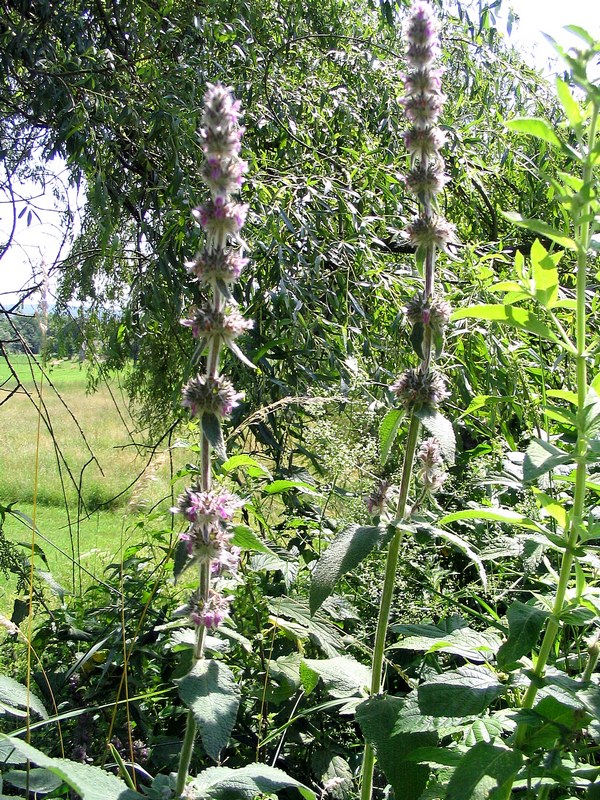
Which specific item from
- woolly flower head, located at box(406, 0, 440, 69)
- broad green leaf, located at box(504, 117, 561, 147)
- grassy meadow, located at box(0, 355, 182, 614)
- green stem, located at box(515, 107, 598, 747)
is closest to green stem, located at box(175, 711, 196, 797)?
green stem, located at box(515, 107, 598, 747)

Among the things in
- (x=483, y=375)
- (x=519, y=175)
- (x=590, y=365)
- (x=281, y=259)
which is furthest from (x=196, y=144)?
(x=519, y=175)

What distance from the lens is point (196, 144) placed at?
2160mm

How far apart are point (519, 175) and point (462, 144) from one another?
0.60 metres

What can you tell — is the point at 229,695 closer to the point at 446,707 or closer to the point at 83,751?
the point at 446,707

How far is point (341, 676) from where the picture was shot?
109 centimetres

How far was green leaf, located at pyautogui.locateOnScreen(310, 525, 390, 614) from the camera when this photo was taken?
95cm

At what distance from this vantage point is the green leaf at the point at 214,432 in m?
0.82

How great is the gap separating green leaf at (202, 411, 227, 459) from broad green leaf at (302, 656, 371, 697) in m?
0.44

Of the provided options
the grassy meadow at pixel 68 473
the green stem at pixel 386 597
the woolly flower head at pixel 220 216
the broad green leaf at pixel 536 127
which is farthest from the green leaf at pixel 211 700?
the grassy meadow at pixel 68 473

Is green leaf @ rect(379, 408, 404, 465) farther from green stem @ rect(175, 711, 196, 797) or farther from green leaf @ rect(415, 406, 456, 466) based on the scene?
green stem @ rect(175, 711, 196, 797)

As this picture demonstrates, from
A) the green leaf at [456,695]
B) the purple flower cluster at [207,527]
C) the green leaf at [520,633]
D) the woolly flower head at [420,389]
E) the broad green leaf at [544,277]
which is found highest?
the broad green leaf at [544,277]

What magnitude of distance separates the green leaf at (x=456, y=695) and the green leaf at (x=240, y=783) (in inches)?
7.5

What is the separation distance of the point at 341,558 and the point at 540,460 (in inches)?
11.3

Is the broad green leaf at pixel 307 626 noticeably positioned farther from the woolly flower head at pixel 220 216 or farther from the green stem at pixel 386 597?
the woolly flower head at pixel 220 216
